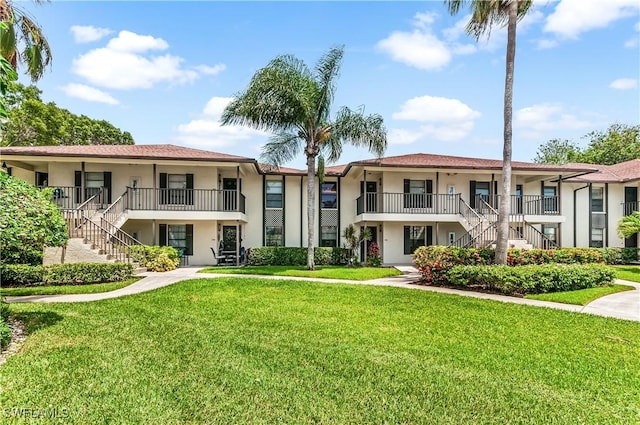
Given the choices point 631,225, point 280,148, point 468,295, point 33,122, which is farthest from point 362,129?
point 33,122

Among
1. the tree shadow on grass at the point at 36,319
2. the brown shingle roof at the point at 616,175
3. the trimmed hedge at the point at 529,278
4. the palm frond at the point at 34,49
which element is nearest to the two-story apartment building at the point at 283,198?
the brown shingle roof at the point at 616,175

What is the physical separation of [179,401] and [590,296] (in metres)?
10.9

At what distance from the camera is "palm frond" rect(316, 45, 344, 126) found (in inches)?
581

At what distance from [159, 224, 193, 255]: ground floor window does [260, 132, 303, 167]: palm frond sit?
6.05 m

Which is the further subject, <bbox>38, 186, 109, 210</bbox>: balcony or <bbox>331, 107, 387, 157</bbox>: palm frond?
<bbox>38, 186, 109, 210</bbox>: balcony

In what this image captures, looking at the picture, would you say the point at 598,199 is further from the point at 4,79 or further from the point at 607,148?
the point at 4,79

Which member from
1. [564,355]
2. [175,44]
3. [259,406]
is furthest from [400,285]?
[175,44]

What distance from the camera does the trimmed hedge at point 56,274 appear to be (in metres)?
11.3

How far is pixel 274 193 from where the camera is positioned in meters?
20.6

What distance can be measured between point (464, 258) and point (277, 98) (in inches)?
366

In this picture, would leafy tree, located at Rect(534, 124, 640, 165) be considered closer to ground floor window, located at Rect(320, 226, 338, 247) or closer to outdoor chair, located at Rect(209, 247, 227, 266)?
ground floor window, located at Rect(320, 226, 338, 247)

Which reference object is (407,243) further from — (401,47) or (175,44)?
(175,44)

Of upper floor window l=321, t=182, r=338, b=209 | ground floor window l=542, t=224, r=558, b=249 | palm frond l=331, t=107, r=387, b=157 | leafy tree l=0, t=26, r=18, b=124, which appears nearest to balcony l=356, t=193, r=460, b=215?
upper floor window l=321, t=182, r=338, b=209

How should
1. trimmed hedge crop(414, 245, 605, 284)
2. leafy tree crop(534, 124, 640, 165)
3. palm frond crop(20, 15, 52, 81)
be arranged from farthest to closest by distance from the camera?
leafy tree crop(534, 124, 640, 165)
trimmed hedge crop(414, 245, 605, 284)
palm frond crop(20, 15, 52, 81)
